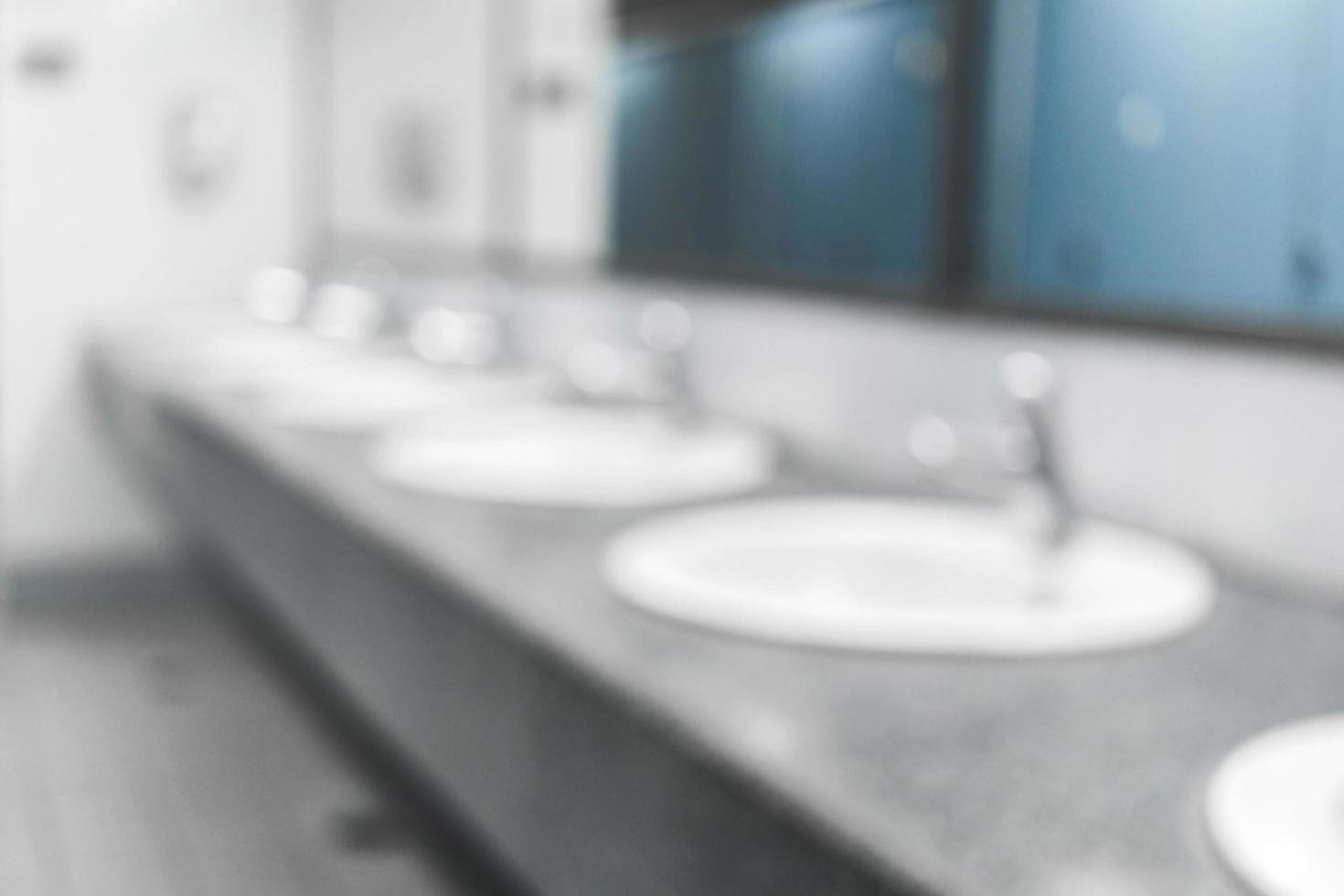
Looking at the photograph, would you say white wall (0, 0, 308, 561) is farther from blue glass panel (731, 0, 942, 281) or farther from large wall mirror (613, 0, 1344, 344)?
blue glass panel (731, 0, 942, 281)

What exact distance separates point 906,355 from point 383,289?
2218 millimetres

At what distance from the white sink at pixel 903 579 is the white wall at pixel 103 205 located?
2.79m

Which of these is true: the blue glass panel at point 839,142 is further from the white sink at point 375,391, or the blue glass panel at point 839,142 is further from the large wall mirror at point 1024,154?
the white sink at point 375,391

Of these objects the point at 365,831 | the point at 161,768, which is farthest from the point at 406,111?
the point at 365,831

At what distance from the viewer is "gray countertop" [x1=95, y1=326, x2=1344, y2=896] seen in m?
0.66

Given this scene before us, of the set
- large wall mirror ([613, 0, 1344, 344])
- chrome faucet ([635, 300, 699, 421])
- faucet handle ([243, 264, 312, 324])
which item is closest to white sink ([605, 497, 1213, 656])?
large wall mirror ([613, 0, 1344, 344])

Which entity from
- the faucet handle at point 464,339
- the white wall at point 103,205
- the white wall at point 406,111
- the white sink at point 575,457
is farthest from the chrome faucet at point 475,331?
the white wall at point 103,205

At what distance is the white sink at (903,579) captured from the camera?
96 cm

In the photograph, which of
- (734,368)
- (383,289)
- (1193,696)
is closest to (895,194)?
(734,368)

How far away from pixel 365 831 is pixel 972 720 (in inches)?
76.0

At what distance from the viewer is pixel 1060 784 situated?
75 centimetres

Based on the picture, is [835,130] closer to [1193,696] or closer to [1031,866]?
[1193,696]

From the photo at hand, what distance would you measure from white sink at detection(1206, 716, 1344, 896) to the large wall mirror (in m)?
0.48

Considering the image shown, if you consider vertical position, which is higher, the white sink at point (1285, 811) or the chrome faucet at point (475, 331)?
the chrome faucet at point (475, 331)
